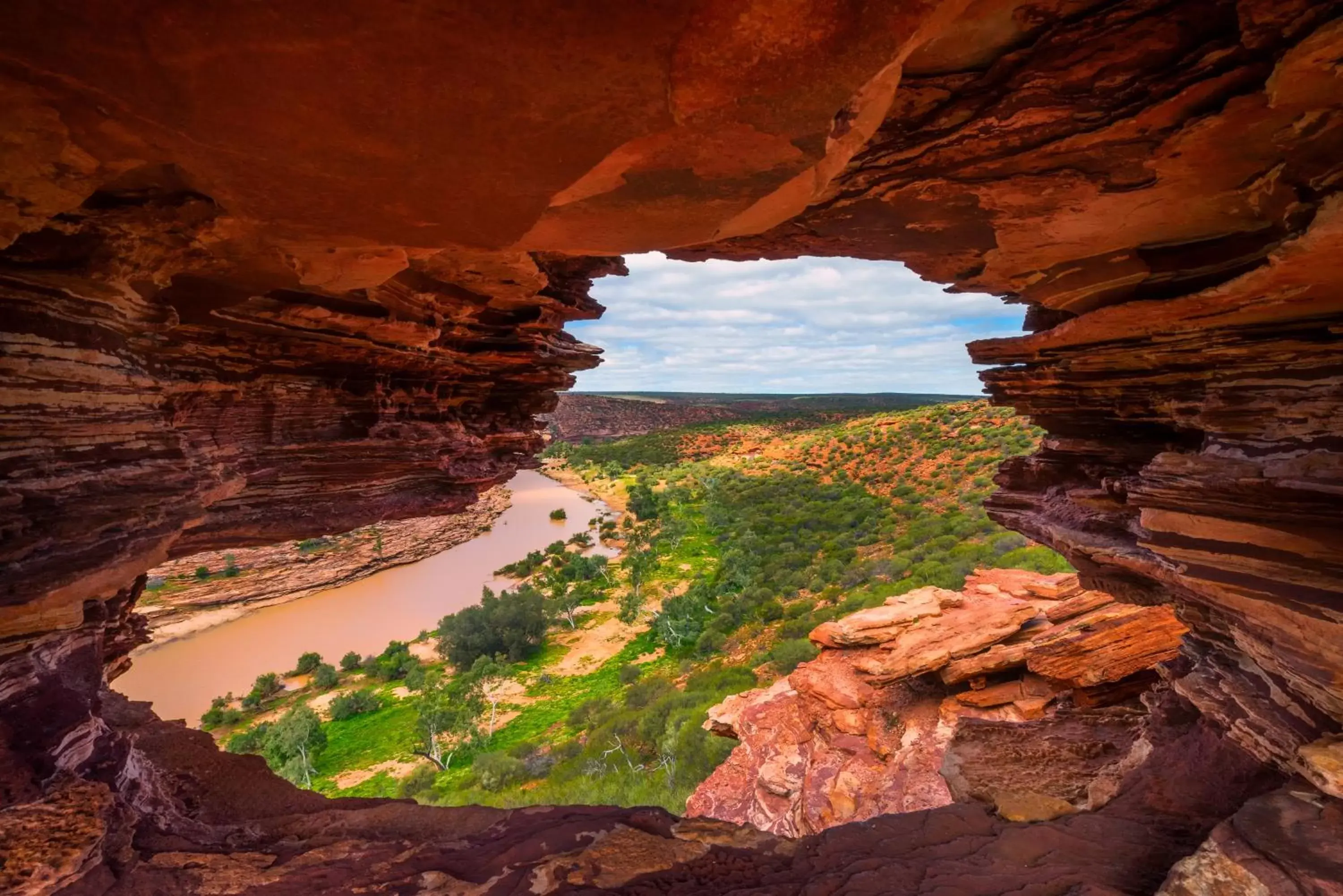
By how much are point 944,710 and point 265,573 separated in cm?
3119

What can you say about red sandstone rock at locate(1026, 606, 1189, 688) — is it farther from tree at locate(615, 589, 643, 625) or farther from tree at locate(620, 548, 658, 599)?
tree at locate(620, 548, 658, 599)

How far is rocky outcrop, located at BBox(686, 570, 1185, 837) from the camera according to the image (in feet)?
24.5

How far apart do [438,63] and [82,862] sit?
16.7 ft

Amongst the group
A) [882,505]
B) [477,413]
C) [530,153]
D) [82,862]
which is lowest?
[882,505]

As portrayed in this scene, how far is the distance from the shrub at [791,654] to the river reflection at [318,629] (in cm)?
1671

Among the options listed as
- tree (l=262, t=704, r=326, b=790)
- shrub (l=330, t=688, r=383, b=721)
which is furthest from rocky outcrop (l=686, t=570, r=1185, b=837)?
shrub (l=330, t=688, r=383, b=721)

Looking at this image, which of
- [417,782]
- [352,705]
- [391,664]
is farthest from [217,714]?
[417,782]

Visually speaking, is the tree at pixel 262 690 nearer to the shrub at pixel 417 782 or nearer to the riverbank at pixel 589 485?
the shrub at pixel 417 782

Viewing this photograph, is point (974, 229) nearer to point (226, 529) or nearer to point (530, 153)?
point (530, 153)

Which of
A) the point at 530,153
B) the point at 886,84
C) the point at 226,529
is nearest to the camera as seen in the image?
the point at 886,84

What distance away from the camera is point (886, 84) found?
2773mm

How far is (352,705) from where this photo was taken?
21.2 meters

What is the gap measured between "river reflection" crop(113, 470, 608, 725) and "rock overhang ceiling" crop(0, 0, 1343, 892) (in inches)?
672

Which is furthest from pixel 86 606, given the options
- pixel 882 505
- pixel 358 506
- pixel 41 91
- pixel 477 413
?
pixel 882 505
